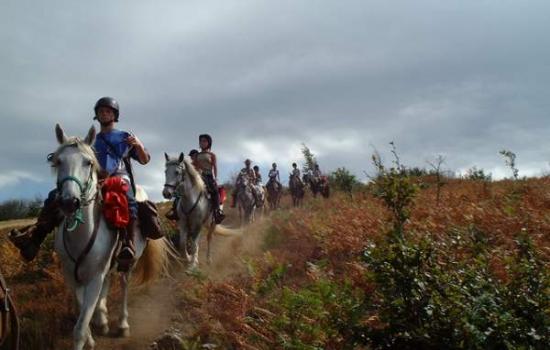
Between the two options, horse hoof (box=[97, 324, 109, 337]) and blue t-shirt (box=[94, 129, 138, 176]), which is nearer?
blue t-shirt (box=[94, 129, 138, 176])

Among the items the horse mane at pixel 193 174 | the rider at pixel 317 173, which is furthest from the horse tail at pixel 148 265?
the rider at pixel 317 173

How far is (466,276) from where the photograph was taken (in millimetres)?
3516

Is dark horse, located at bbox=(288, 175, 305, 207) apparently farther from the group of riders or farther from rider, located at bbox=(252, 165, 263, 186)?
the group of riders

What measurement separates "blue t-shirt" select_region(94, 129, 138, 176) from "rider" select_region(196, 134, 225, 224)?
4974 mm

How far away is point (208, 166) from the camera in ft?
38.0

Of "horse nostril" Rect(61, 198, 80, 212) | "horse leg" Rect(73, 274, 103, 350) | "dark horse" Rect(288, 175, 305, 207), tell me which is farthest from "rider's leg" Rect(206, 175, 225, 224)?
"dark horse" Rect(288, 175, 305, 207)

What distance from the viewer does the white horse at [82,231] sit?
4.57 meters

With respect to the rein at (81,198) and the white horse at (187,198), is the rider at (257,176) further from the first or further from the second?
the rein at (81,198)

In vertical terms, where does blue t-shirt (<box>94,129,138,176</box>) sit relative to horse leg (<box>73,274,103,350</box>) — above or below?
above

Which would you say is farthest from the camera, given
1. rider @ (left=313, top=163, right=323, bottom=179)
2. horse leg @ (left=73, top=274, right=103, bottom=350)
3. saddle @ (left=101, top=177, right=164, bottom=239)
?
rider @ (left=313, top=163, right=323, bottom=179)

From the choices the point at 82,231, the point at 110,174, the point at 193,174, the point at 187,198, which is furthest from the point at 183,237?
the point at 82,231


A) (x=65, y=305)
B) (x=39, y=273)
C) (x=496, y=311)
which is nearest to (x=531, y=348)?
(x=496, y=311)

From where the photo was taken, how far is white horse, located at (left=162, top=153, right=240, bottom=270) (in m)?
10.2

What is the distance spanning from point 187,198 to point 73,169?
5.98m
